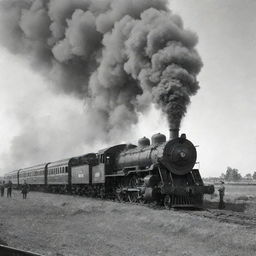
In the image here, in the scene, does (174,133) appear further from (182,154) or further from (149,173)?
(149,173)

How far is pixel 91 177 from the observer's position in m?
20.6

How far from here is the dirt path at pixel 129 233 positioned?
7.52 meters

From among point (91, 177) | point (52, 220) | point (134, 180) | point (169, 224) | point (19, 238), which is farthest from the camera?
point (91, 177)

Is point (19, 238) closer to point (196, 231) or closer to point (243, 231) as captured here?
point (196, 231)

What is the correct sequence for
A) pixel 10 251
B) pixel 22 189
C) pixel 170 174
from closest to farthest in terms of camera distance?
pixel 10 251 < pixel 170 174 < pixel 22 189

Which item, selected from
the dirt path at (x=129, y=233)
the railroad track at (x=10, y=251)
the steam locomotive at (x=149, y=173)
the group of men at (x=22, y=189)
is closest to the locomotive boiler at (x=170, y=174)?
the steam locomotive at (x=149, y=173)

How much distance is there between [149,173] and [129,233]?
535 cm

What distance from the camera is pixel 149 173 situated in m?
14.8

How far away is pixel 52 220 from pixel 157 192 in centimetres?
408

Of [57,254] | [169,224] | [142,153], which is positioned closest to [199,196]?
[142,153]

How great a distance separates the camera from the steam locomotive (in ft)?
46.3

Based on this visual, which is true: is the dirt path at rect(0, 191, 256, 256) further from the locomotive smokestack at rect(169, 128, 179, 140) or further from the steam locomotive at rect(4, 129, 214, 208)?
the locomotive smokestack at rect(169, 128, 179, 140)

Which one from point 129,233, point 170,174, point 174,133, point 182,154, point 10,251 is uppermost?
point 174,133

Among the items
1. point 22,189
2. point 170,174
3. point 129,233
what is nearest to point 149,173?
point 170,174
